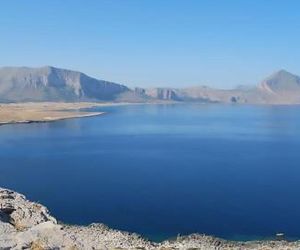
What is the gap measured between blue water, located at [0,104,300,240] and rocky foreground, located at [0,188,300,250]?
1.42m

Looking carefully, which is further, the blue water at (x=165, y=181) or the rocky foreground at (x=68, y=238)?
the blue water at (x=165, y=181)

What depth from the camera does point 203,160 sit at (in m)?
55.2

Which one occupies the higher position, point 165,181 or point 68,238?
point 68,238

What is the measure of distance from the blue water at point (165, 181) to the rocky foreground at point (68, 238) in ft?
4.66

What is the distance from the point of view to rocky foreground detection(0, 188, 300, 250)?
23806 millimetres

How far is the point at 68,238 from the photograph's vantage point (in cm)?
2489

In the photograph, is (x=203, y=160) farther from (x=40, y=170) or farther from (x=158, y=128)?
(x=158, y=128)

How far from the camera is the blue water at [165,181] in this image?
3147cm

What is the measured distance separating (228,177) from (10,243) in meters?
25.7

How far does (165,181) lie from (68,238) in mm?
18816

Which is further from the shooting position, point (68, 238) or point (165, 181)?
point (165, 181)

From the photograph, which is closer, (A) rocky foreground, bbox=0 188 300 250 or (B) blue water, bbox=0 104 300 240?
(A) rocky foreground, bbox=0 188 300 250

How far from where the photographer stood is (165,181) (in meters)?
42.9

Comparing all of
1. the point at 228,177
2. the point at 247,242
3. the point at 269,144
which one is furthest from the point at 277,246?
the point at 269,144
